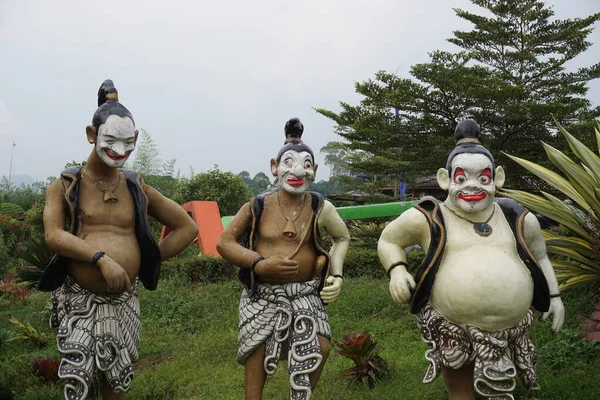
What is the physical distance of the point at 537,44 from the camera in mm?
14117

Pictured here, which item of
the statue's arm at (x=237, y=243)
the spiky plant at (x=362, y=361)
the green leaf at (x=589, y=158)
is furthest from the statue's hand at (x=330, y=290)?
the green leaf at (x=589, y=158)

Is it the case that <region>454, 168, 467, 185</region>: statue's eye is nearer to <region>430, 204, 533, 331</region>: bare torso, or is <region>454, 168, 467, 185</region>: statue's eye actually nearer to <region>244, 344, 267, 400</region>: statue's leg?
<region>430, 204, 533, 331</region>: bare torso

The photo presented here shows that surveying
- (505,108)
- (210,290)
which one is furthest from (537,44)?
(210,290)

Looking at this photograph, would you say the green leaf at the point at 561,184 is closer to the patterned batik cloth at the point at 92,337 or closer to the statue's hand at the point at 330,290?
the statue's hand at the point at 330,290

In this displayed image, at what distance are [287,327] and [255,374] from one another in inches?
13.0

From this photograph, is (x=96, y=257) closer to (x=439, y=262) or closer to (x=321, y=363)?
(x=321, y=363)

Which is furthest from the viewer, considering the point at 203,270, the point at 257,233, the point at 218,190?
the point at 218,190

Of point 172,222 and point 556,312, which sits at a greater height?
point 172,222

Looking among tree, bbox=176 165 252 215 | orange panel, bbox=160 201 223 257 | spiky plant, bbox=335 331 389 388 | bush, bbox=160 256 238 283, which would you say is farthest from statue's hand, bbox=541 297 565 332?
tree, bbox=176 165 252 215

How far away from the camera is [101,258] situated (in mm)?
3453

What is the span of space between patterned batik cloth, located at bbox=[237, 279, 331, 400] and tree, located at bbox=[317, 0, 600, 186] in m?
8.49

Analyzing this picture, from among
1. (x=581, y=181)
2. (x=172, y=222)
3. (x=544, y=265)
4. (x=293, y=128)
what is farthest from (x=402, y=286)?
(x=581, y=181)

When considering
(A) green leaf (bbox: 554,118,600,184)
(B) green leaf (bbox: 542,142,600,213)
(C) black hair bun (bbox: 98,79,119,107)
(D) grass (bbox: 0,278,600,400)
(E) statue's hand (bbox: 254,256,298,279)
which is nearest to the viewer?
(E) statue's hand (bbox: 254,256,298,279)

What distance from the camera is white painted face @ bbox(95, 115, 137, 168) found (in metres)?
3.61
